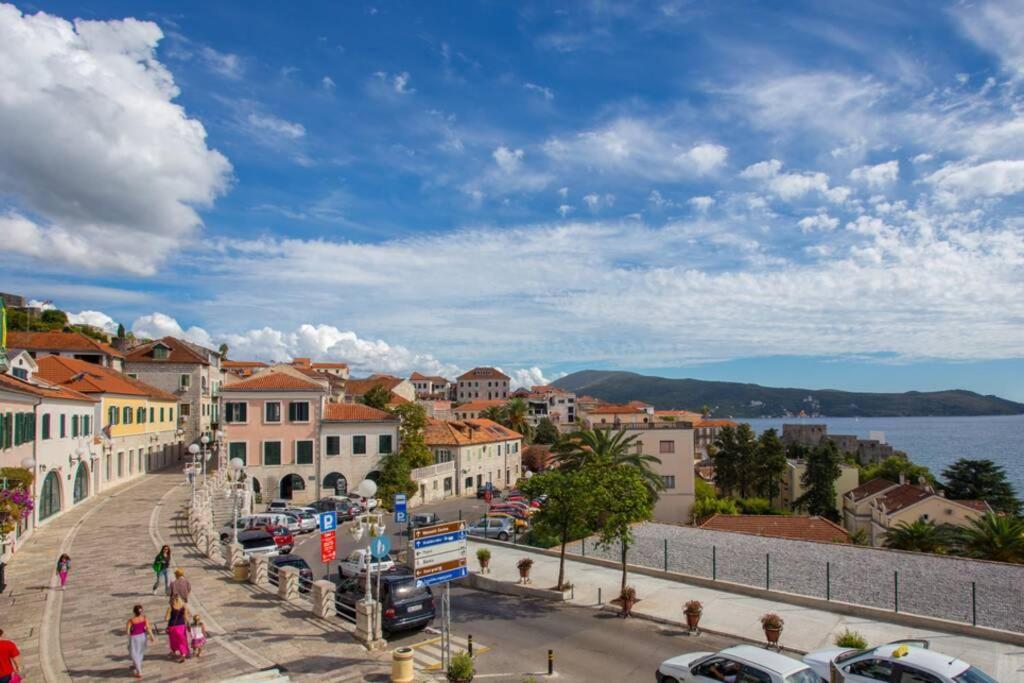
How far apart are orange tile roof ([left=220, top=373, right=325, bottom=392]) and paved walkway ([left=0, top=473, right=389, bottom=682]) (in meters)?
23.1

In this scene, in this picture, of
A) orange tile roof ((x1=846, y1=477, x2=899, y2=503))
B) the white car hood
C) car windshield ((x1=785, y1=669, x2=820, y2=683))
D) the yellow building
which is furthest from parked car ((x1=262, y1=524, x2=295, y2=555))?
orange tile roof ((x1=846, y1=477, x2=899, y2=503))

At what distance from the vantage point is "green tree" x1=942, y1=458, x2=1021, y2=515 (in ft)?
244

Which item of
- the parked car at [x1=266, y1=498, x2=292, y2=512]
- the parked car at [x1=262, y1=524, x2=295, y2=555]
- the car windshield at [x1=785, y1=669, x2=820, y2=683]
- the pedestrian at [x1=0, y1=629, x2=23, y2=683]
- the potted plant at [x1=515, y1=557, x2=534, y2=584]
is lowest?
the parked car at [x1=266, y1=498, x2=292, y2=512]

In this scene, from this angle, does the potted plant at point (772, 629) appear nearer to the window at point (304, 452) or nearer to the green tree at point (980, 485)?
the window at point (304, 452)

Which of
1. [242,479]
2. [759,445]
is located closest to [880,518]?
[759,445]

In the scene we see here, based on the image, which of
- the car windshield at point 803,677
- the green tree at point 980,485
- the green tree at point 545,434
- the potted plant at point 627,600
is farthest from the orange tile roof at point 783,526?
the green tree at point 545,434

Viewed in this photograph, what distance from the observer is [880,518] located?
57969 mm

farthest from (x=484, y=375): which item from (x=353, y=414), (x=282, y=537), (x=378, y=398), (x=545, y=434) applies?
(x=282, y=537)

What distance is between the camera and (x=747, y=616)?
20312mm

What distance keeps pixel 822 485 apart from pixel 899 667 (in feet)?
237

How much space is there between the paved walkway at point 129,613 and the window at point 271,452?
74.4 feet

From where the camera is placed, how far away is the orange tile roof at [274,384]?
4988 centimetres

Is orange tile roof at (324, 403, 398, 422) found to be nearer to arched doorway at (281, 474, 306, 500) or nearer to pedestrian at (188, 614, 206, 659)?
arched doorway at (281, 474, 306, 500)

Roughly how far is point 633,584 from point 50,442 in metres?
27.1
